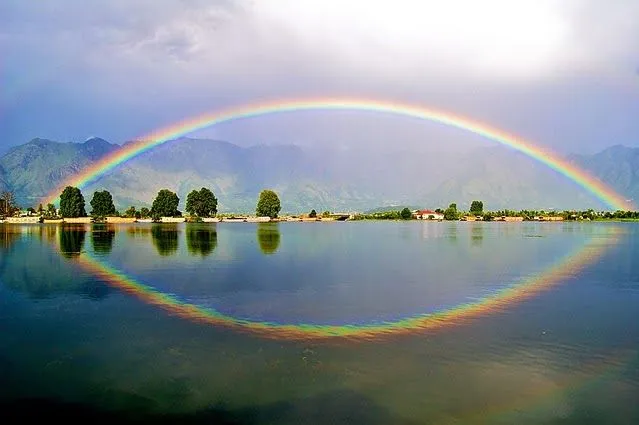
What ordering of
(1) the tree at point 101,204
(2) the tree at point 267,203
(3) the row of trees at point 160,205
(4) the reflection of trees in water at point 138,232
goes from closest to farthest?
1. (4) the reflection of trees in water at point 138,232
2. (3) the row of trees at point 160,205
3. (1) the tree at point 101,204
4. (2) the tree at point 267,203

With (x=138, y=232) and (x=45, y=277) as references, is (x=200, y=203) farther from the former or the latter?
(x=45, y=277)

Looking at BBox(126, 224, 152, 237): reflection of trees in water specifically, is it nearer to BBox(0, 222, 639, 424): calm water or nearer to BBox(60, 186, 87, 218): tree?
BBox(0, 222, 639, 424): calm water

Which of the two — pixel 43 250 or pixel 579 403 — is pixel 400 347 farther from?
pixel 43 250

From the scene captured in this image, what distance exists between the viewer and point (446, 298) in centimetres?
2838

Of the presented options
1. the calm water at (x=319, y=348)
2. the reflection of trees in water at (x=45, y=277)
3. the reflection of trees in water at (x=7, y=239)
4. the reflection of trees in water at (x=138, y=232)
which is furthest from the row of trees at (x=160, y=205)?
the calm water at (x=319, y=348)

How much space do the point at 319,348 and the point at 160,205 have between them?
163 metres

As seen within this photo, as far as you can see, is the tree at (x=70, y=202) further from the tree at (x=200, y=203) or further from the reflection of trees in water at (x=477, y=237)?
the reflection of trees in water at (x=477, y=237)

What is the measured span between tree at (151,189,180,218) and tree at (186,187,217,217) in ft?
17.3

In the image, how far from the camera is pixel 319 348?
59.5 ft

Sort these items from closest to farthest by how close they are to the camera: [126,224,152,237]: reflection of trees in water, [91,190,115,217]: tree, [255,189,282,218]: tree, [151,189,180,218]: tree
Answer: [126,224,152,237]: reflection of trees in water → [91,190,115,217]: tree → [151,189,180,218]: tree → [255,189,282,218]: tree

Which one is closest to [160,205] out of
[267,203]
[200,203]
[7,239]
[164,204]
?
[164,204]

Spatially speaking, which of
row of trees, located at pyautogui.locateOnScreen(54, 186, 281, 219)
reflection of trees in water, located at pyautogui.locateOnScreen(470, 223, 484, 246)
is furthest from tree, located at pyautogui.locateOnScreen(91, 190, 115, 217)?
reflection of trees in water, located at pyautogui.locateOnScreen(470, 223, 484, 246)

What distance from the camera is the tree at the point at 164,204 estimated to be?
174m

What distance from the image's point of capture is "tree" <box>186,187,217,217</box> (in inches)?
7063
